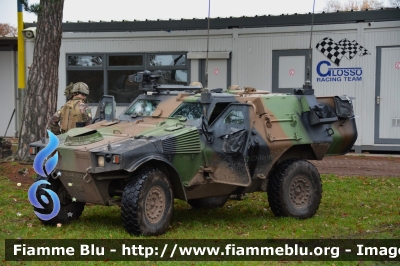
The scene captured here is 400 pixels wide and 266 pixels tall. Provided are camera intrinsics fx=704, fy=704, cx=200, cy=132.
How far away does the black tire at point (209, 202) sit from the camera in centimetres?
1030

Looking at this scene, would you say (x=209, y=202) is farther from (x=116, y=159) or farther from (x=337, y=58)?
(x=337, y=58)

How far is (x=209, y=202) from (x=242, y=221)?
98 centimetres

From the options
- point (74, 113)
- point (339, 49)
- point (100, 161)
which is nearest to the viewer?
point (100, 161)

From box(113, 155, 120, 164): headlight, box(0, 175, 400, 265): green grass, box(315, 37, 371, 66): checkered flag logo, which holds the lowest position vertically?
box(0, 175, 400, 265): green grass

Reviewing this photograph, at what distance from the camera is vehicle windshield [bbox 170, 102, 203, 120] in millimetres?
9062

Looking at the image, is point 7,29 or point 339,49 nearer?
point 339,49

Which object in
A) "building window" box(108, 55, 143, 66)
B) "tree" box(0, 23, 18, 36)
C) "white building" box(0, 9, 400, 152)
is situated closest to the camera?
"white building" box(0, 9, 400, 152)

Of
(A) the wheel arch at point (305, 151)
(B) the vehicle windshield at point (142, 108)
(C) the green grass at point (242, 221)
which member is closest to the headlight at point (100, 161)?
(C) the green grass at point (242, 221)

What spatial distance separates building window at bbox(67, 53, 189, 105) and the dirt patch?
441 centimetres

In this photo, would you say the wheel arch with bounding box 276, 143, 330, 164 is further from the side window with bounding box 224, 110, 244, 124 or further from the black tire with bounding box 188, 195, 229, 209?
the black tire with bounding box 188, 195, 229, 209

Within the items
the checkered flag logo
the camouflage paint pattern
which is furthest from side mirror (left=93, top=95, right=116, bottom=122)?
the checkered flag logo

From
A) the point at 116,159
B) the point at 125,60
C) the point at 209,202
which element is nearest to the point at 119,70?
the point at 125,60

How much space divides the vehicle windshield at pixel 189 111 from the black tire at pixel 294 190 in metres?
1.37

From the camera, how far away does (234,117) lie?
9086 mm
